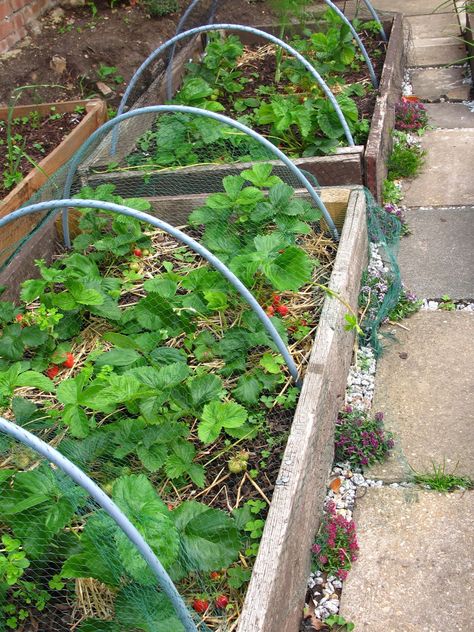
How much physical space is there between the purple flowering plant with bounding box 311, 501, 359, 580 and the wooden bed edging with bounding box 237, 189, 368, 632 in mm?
37

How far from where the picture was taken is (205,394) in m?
2.59

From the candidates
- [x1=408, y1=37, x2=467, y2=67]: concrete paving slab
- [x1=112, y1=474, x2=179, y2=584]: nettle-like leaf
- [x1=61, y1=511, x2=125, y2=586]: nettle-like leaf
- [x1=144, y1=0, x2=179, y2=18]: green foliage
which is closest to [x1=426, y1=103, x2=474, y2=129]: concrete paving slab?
[x1=408, y1=37, x2=467, y2=67]: concrete paving slab

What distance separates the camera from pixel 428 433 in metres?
2.85

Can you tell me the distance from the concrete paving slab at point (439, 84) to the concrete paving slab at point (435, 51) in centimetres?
14

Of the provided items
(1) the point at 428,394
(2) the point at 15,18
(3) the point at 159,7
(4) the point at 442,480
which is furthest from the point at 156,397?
(3) the point at 159,7

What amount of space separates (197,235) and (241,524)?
6.04ft

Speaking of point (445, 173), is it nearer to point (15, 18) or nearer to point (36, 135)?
point (36, 135)

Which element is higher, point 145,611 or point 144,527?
point 144,527

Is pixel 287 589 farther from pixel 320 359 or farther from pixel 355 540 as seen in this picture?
pixel 320 359

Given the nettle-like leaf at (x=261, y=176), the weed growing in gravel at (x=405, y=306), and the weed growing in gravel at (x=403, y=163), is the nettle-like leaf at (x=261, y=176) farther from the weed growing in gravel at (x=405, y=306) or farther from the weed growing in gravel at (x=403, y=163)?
the weed growing in gravel at (x=403, y=163)

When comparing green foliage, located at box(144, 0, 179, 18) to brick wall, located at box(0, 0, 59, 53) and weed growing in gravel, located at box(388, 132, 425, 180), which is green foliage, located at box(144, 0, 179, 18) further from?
weed growing in gravel, located at box(388, 132, 425, 180)

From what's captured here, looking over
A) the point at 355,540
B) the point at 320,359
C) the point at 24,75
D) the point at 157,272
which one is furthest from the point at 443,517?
the point at 24,75

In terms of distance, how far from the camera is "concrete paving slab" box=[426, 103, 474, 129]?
5062 mm

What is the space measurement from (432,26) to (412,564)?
551cm
